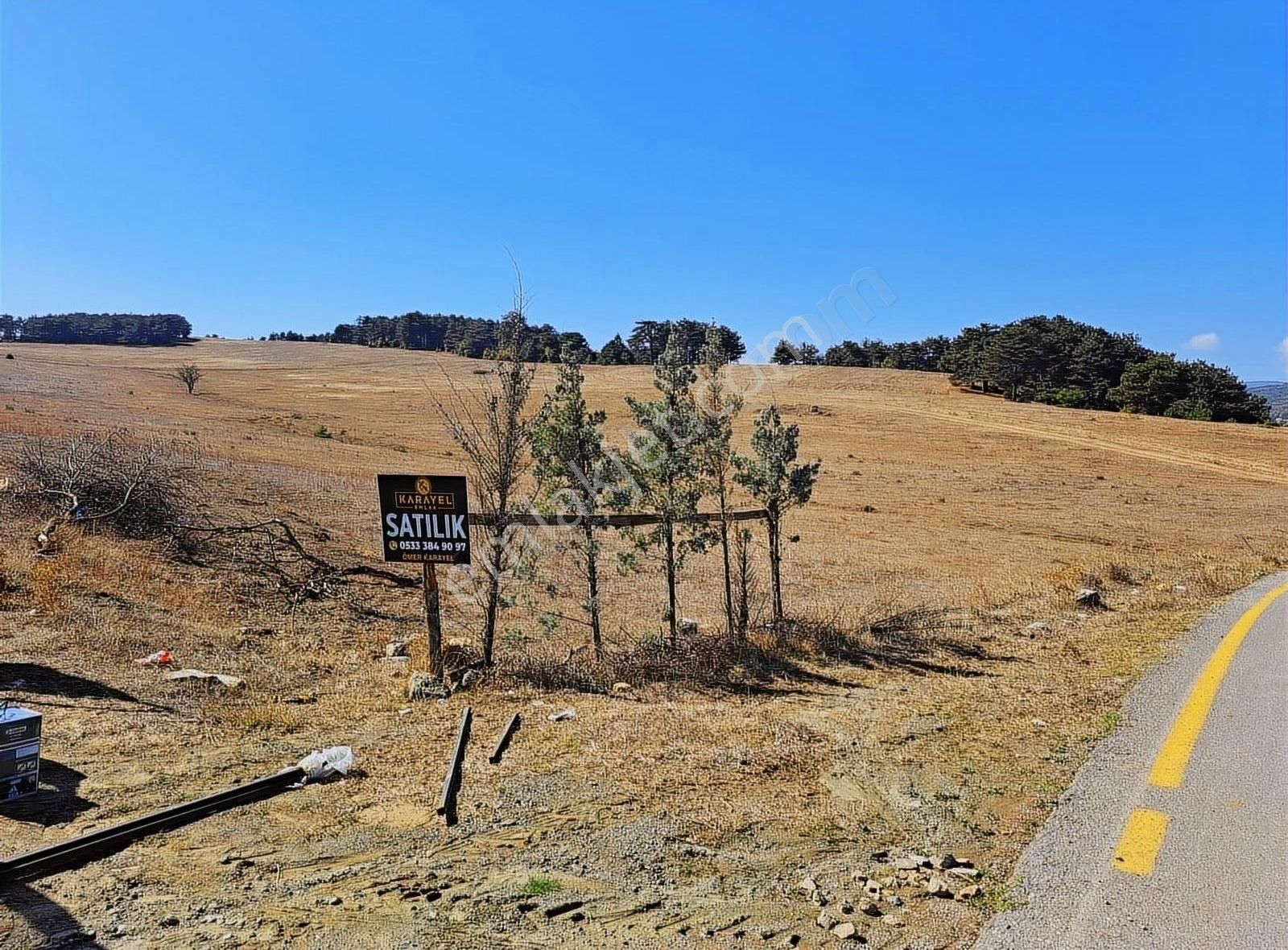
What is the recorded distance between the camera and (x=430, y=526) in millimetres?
8148

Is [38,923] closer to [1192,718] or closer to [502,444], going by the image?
[502,444]

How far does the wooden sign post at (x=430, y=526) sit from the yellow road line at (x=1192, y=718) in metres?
6.20

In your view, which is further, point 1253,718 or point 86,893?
point 1253,718

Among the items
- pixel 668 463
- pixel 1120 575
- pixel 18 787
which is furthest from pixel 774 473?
pixel 18 787

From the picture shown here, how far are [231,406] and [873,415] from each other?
1577 inches

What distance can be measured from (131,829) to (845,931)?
4082 millimetres

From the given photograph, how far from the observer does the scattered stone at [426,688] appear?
742cm

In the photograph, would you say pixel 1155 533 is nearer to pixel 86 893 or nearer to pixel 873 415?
pixel 86 893

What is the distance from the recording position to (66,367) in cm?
5816

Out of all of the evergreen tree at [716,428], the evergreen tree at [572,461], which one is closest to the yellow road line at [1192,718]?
the evergreen tree at [716,428]

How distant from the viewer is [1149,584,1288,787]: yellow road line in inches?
197

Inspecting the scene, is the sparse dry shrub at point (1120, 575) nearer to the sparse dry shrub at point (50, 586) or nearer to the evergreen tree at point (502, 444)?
the evergreen tree at point (502, 444)

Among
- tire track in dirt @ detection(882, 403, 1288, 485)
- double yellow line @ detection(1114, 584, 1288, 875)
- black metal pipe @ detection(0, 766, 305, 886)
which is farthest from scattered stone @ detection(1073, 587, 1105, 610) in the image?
tire track in dirt @ detection(882, 403, 1288, 485)

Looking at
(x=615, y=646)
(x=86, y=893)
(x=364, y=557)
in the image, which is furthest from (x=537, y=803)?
(x=364, y=557)
